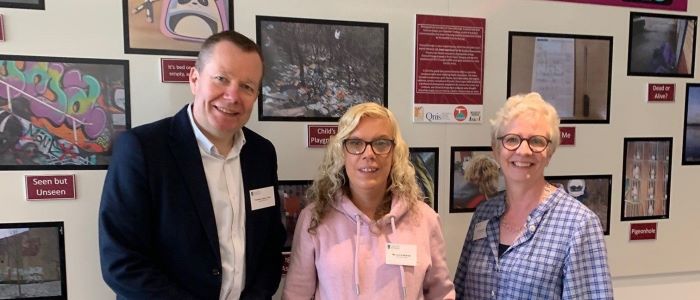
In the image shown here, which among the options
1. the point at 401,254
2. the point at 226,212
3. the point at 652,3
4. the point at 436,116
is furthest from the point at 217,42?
the point at 652,3

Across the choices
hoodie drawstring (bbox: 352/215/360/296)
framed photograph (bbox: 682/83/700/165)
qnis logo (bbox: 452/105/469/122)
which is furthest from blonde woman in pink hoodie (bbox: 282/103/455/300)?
framed photograph (bbox: 682/83/700/165)

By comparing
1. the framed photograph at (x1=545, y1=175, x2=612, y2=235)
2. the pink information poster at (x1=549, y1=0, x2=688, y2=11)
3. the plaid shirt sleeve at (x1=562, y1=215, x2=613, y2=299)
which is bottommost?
the plaid shirt sleeve at (x1=562, y1=215, x2=613, y2=299)

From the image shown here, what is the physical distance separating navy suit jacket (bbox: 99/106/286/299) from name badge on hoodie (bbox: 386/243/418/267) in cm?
55

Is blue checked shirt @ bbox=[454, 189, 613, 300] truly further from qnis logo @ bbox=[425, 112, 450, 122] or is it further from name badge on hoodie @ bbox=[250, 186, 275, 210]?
name badge on hoodie @ bbox=[250, 186, 275, 210]

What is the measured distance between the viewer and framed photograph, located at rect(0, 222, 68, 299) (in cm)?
172

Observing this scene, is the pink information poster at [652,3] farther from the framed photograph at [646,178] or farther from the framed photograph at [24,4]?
the framed photograph at [24,4]

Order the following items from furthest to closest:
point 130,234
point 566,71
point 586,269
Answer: point 566,71 → point 586,269 → point 130,234

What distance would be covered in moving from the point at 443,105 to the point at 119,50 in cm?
131

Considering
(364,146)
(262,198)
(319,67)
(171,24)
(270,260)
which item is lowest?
(270,260)

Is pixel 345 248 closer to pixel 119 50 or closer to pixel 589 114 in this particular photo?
pixel 119 50

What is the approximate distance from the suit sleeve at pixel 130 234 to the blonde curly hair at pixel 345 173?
50 cm

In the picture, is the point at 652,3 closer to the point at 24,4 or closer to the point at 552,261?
the point at 552,261

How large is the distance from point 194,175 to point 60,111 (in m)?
0.66

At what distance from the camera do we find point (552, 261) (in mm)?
1506
